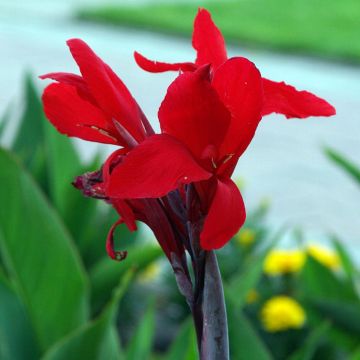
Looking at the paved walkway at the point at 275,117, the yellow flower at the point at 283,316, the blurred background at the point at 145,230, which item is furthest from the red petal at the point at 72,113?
the paved walkway at the point at 275,117

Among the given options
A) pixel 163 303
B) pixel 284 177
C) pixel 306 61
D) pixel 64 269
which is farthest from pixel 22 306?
pixel 306 61

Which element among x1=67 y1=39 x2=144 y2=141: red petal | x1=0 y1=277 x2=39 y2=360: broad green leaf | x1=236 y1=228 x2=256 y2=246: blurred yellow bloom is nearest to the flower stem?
x1=67 y1=39 x2=144 y2=141: red petal

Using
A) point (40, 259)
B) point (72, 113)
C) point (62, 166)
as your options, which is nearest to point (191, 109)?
point (72, 113)

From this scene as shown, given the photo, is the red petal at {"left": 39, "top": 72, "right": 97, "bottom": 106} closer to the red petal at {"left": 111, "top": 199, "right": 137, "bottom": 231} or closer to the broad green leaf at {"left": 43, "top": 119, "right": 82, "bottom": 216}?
the red petal at {"left": 111, "top": 199, "right": 137, "bottom": 231}

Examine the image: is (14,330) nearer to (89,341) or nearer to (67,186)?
(89,341)

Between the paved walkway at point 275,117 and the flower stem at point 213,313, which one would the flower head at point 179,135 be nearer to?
the flower stem at point 213,313

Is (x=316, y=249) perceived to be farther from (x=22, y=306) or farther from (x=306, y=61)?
(x=306, y=61)
